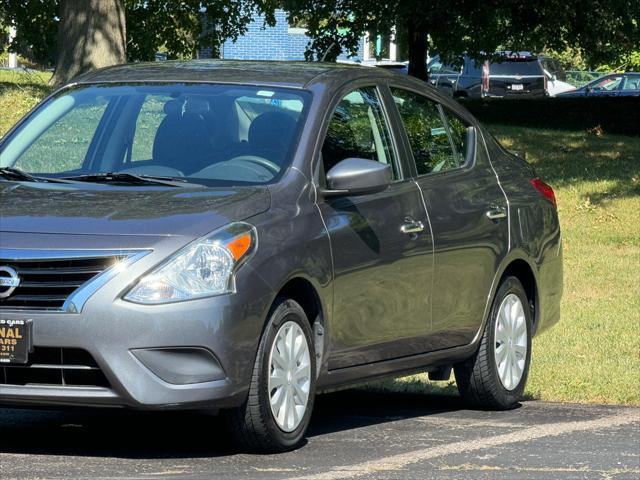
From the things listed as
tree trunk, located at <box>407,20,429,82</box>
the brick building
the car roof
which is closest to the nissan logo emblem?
the car roof

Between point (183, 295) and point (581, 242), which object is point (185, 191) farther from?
point (581, 242)

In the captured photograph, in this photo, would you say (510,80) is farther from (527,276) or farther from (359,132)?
(359,132)

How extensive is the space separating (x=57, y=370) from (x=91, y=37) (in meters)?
16.3

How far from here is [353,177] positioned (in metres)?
7.11

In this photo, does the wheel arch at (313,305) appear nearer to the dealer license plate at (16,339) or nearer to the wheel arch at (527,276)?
the dealer license plate at (16,339)

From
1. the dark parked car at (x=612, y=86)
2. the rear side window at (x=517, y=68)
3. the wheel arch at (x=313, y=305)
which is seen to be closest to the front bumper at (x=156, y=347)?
the wheel arch at (x=313, y=305)

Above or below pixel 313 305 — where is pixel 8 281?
above

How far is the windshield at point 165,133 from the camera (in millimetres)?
7270

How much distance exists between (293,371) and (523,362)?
7.92 ft

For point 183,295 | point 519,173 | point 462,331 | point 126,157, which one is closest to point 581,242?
point 519,173

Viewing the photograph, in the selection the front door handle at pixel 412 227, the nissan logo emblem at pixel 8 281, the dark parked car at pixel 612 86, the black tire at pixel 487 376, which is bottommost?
the dark parked car at pixel 612 86

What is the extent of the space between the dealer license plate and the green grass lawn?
364cm

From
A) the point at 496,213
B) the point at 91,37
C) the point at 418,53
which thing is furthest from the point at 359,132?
the point at 418,53

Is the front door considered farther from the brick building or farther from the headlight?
the brick building
